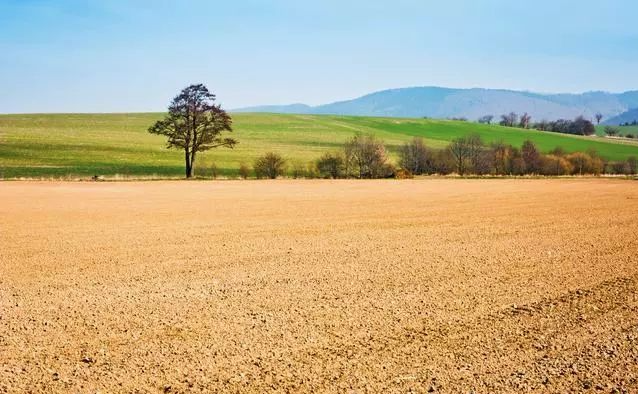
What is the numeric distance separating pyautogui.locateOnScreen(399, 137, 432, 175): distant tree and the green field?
14404 millimetres

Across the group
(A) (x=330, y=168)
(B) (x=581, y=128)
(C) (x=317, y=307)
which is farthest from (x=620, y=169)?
(C) (x=317, y=307)

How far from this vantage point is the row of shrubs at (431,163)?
6696 centimetres

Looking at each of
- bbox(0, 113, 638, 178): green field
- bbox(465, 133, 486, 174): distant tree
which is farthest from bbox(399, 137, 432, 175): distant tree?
bbox(0, 113, 638, 178): green field

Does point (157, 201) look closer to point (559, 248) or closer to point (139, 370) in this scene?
point (559, 248)

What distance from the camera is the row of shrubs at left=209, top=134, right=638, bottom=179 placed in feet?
220

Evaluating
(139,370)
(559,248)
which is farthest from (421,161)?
(139,370)

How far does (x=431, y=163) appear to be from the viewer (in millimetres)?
76875

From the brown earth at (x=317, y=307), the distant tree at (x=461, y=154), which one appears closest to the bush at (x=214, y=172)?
the distant tree at (x=461, y=154)

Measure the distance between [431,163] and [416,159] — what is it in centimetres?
231

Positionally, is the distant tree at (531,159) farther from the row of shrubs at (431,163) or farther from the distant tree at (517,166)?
the distant tree at (517,166)

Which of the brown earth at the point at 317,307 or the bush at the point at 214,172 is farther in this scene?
the bush at the point at 214,172

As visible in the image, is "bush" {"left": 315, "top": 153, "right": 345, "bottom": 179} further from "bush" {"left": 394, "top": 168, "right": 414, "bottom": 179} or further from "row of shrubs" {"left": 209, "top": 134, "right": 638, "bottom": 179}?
"bush" {"left": 394, "top": 168, "right": 414, "bottom": 179}

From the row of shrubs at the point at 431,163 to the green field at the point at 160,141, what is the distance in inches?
315

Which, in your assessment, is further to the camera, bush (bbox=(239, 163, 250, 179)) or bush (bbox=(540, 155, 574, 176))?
bush (bbox=(540, 155, 574, 176))
